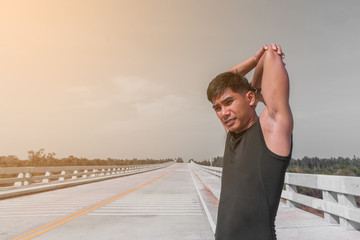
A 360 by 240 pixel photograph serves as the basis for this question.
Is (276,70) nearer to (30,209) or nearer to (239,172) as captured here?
(239,172)

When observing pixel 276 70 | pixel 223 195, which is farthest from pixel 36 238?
pixel 276 70

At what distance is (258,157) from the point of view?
5.35 ft

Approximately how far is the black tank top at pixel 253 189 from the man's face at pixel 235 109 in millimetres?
73

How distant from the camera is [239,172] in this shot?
1.71 meters

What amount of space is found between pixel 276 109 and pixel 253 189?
46cm

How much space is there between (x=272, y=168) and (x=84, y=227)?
23.8 ft

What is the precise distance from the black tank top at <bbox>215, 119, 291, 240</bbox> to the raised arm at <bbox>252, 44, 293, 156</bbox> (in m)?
0.04

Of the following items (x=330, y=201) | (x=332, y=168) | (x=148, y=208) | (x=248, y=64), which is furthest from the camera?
A: (x=332, y=168)

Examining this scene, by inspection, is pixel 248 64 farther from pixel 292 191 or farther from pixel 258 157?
pixel 292 191

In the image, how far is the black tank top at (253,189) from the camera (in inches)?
63.1

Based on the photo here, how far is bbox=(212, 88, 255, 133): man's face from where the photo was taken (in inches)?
70.6

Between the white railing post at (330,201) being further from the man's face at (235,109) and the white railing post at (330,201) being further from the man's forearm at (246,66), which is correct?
the man's face at (235,109)

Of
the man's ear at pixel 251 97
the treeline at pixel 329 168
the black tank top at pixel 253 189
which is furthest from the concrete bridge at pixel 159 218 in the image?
the treeline at pixel 329 168

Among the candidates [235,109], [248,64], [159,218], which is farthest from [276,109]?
[159,218]
